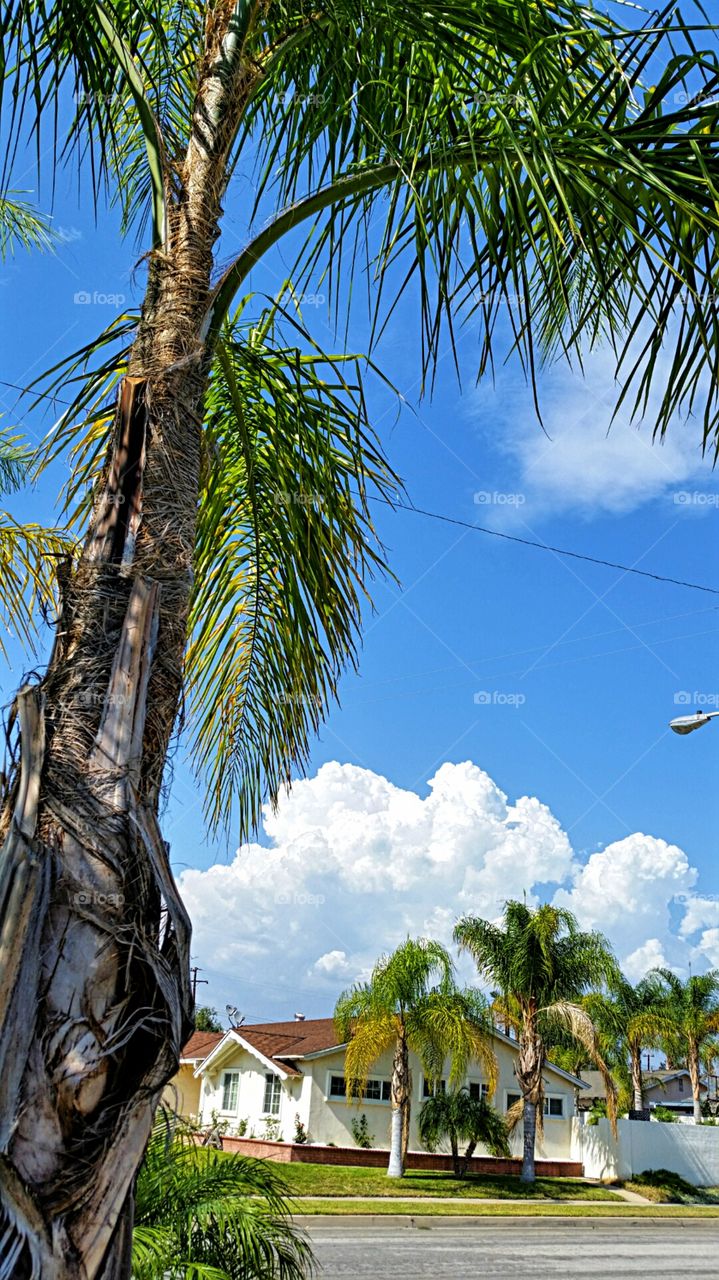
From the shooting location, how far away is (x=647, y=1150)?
30828 mm

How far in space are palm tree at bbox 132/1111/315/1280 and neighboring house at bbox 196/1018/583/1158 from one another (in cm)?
2423

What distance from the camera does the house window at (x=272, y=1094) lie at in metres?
29.8

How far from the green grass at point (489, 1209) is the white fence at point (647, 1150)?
4503 mm

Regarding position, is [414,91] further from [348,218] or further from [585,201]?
[585,201]

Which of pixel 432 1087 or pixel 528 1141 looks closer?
pixel 528 1141

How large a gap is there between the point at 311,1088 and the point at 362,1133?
1.83 meters

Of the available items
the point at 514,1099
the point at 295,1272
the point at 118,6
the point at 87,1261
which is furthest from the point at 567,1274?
the point at 514,1099

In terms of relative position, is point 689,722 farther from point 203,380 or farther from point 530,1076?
point 530,1076

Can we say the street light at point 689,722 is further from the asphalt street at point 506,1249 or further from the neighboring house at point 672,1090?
the neighboring house at point 672,1090

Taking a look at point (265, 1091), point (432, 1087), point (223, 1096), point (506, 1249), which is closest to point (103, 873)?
point (506, 1249)

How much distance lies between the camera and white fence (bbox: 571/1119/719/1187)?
30.4 metres

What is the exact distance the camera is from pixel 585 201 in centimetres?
292

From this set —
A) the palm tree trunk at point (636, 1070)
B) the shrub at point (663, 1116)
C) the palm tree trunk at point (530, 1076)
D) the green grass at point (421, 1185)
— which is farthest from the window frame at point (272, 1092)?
the shrub at point (663, 1116)

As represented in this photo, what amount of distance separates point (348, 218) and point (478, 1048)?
2433cm
